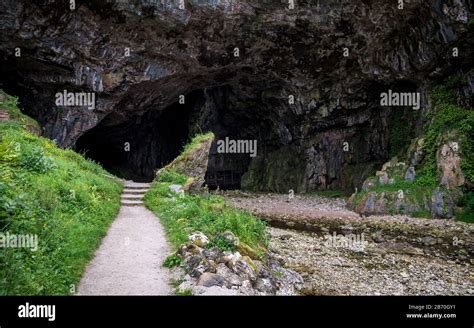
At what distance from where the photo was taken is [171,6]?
23.8 metres

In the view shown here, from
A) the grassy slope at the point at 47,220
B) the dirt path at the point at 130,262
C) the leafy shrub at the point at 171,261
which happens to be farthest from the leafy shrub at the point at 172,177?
the leafy shrub at the point at 171,261

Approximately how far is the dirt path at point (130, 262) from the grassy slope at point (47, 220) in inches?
10.8

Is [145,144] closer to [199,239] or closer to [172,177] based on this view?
[172,177]

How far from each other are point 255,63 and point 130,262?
983 inches

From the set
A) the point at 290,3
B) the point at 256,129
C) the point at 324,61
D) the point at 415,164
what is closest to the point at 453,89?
the point at 415,164

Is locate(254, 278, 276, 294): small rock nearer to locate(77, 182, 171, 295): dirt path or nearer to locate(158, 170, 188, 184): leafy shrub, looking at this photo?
locate(77, 182, 171, 295): dirt path

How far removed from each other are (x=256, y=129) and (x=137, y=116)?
541 inches

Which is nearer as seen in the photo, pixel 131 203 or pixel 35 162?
pixel 35 162

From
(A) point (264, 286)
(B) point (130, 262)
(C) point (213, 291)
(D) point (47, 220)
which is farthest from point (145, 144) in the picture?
(C) point (213, 291)

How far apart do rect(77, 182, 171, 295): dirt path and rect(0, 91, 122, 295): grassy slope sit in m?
0.27

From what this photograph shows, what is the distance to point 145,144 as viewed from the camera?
42.6 m

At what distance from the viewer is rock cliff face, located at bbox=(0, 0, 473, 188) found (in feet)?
77.0

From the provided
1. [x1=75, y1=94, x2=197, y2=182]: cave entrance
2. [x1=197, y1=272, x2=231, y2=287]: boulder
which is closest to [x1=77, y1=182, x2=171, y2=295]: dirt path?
[x1=197, y1=272, x2=231, y2=287]: boulder

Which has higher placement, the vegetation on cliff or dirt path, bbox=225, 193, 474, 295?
the vegetation on cliff
